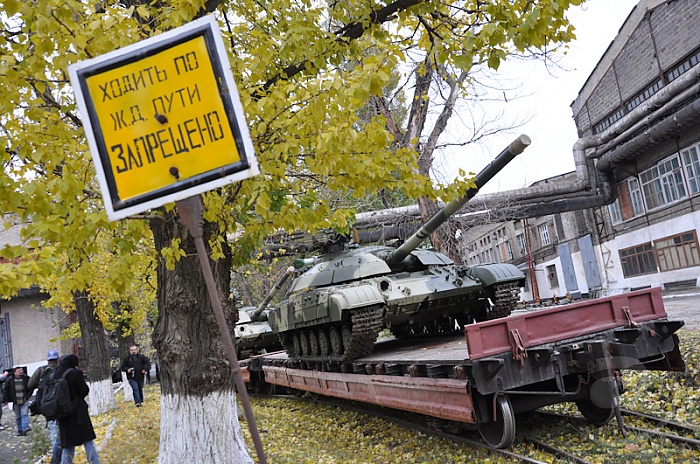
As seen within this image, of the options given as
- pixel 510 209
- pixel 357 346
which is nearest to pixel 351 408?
pixel 357 346

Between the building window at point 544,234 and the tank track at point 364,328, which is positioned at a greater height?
the building window at point 544,234

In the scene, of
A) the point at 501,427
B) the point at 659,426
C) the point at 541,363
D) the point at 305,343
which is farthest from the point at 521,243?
the point at 541,363

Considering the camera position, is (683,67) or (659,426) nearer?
(659,426)

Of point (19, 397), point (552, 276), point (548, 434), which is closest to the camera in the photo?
point (548, 434)

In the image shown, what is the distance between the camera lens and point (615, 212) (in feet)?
99.6

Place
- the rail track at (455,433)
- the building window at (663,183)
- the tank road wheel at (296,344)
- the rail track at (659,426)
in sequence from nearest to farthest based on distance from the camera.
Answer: the rail track at (659,426) → the rail track at (455,433) → the tank road wheel at (296,344) → the building window at (663,183)

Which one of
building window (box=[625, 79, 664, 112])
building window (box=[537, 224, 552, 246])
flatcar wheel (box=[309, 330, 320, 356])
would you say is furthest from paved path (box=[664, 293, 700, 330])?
building window (box=[537, 224, 552, 246])

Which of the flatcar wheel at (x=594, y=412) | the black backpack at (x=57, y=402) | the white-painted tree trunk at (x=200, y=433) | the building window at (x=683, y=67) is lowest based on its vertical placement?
the flatcar wheel at (x=594, y=412)

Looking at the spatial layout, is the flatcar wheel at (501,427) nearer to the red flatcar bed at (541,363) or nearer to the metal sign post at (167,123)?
the red flatcar bed at (541,363)

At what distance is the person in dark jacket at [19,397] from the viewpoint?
14414 mm

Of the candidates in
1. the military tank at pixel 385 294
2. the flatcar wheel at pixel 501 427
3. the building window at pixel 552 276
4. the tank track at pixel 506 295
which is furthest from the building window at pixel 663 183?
the flatcar wheel at pixel 501 427

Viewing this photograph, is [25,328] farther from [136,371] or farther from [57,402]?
[57,402]

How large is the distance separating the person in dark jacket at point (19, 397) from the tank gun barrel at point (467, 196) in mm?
9051

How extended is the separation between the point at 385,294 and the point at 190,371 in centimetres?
432
